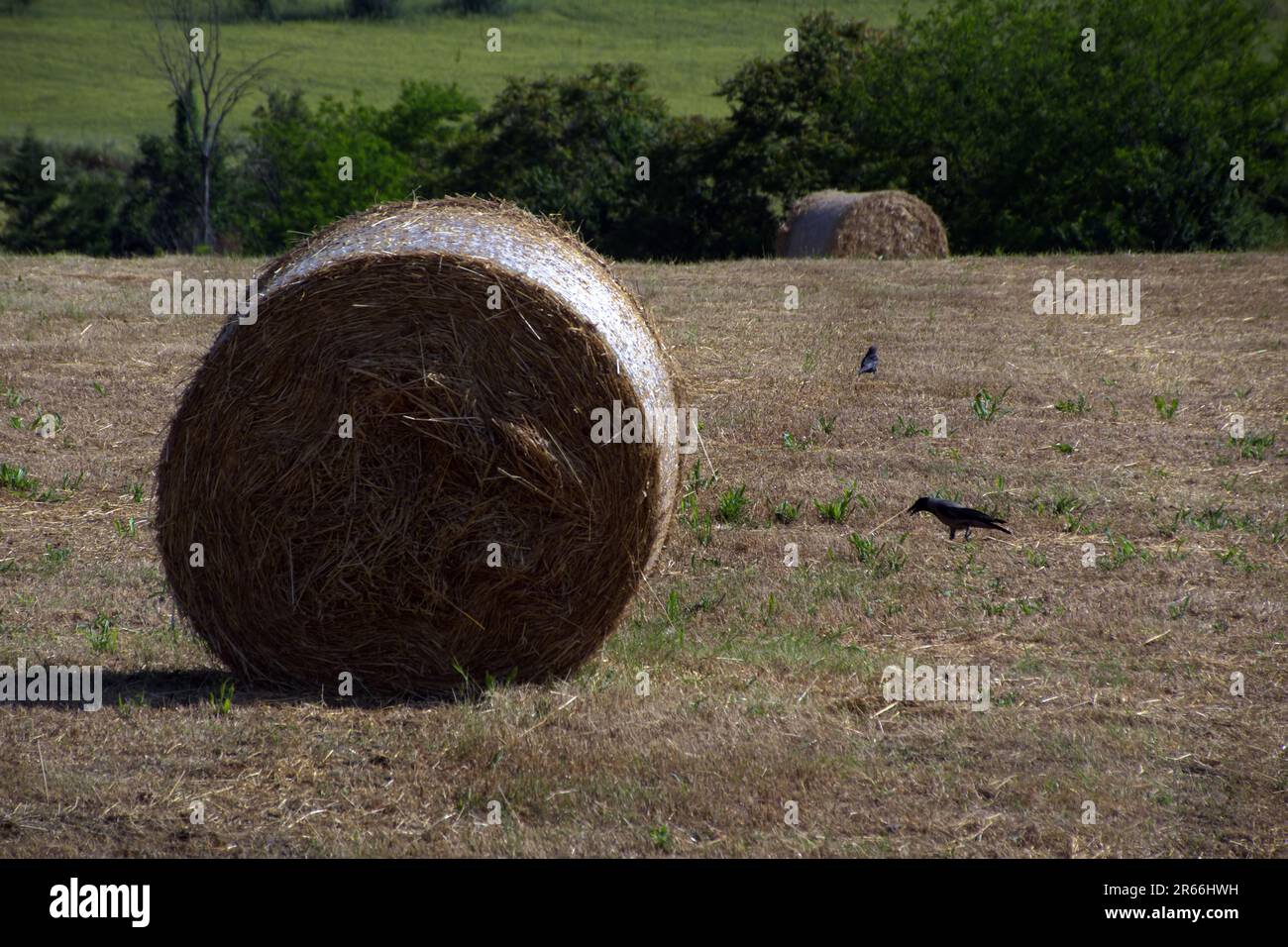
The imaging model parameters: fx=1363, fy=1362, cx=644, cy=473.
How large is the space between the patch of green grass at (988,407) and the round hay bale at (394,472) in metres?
6.16

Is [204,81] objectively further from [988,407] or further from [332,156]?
[988,407]

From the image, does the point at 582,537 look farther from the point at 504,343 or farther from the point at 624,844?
the point at 624,844

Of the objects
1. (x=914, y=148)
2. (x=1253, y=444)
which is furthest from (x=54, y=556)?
(x=914, y=148)

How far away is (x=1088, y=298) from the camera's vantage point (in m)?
18.8

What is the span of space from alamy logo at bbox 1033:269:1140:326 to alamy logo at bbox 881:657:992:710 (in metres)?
11.2

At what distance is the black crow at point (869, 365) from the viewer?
13.7 meters

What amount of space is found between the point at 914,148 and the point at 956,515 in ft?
89.4

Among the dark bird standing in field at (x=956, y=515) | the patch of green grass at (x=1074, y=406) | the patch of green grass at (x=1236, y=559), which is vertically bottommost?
the patch of green grass at (x=1236, y=559)

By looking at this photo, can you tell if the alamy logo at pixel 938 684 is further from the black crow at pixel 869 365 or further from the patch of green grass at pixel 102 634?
the black crow at pixel 869 365

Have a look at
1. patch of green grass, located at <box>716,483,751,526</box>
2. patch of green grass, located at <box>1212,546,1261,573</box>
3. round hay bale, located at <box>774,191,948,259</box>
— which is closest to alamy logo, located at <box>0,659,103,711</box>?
patch of green grass, located at <box>716,483,751,526</box>

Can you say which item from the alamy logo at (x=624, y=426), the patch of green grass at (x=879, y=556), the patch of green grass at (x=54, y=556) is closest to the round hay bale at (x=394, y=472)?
the alamy logo at (x=624, y=426)

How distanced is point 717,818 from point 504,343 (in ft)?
9.12

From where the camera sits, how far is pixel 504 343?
7.09 m
